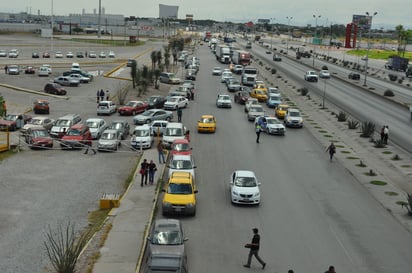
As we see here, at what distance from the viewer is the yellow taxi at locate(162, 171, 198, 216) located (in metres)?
21.2

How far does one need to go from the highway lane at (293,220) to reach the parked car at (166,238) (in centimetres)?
89

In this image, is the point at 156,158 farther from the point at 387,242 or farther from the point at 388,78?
the point at 388,78

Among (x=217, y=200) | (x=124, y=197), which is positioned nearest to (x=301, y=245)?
(x=217, y=200)

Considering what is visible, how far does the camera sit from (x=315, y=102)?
6106 cm

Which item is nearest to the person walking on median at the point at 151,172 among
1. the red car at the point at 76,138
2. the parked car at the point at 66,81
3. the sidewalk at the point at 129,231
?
the sidewalk at the point at 129,231

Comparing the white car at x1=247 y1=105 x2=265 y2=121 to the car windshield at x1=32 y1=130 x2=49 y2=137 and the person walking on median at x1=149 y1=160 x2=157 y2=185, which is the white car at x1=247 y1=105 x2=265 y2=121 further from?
the person walking on median at x1=149 y1=160 x2=157 y2=185

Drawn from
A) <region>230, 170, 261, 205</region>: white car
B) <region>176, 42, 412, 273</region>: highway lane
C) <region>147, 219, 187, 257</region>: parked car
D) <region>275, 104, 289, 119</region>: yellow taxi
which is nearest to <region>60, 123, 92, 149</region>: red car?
<region>176, 42, 412, 273</region>: highway lane

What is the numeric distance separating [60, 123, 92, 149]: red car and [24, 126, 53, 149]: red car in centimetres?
86

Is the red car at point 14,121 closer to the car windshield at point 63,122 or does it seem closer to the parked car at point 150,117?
the car windshield at point 63,122

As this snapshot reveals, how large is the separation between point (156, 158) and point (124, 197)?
834 centimetres

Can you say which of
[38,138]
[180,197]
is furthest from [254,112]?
[180,197]

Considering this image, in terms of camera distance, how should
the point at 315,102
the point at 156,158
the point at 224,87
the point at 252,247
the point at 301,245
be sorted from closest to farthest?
the point at 252,247, the point at 301,245, the point at 156,158, the point at 315,102, the point at 224,87

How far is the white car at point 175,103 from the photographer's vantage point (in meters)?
51.4

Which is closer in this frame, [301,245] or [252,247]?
[252,247]
